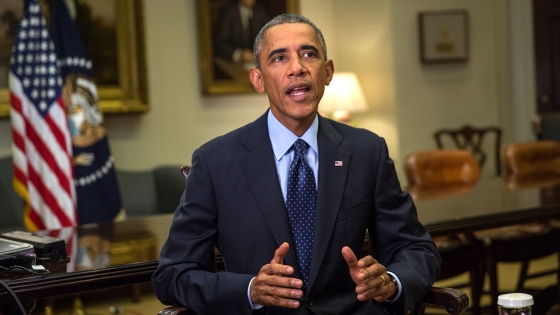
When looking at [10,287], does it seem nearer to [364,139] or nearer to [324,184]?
[324,184]

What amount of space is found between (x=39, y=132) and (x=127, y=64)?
4.86 feet

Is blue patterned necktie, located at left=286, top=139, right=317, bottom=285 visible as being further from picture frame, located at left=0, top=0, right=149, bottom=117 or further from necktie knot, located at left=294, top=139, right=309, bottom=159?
picture frame, located at left=0, top=0, right=149, bottom=117

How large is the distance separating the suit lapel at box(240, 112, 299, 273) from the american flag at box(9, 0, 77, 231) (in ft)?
10.9

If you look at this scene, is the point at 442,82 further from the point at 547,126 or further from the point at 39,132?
the point at 39,132

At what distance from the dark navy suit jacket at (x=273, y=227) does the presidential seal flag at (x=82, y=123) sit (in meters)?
3.55

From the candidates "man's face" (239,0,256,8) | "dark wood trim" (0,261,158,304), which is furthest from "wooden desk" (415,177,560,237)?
"man's face" (239,0,256,8)

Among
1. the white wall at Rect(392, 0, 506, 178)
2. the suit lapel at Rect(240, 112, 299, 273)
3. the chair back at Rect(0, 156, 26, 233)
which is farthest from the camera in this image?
the white wall at Rect(392, 0, 506, 178)

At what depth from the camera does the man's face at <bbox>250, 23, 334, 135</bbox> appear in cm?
208

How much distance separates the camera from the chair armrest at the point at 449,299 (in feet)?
6.59

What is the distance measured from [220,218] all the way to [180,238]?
12 centimetres

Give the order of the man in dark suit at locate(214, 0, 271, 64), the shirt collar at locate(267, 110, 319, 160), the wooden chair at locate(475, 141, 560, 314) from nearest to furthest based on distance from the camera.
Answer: the shirt collar at locate(267, 110, 319, 160), the wooden chair at locate(475, 141, 560, 314), the man in dark suit at locate(214, 0, 271, 64)

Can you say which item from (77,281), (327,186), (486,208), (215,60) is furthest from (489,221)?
(215,60)

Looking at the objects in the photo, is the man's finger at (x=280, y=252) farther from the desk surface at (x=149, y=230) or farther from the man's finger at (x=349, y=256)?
the desk surface at (x=149, y=230)

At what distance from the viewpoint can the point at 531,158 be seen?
5.07 m
